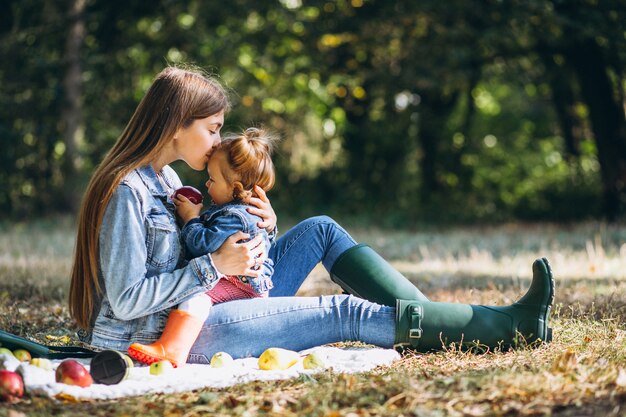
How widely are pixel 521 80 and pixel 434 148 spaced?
172cm

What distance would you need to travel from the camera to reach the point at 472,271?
6.79m

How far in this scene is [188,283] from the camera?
3.29 m

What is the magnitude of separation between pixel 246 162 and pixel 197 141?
9.0 inches

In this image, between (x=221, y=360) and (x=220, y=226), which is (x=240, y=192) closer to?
(x=220, y=226)

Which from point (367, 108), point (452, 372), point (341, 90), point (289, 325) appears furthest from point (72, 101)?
point (452, 372)

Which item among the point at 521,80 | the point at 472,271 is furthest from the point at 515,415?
the point at 521,80

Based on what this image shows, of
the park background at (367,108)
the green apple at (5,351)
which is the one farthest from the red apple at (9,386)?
the park background at (367,108)

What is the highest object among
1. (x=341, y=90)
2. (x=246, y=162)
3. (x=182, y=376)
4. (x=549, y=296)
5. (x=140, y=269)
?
(x=341, y=90)

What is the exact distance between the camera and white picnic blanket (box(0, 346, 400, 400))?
9.77 feet

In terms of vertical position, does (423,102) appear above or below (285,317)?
above

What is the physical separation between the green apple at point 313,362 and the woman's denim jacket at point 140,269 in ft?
1.63

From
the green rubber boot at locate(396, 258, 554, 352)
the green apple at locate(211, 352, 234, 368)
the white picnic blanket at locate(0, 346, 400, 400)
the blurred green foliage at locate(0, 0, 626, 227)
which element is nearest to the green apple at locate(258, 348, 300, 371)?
the white picnic blanket at locate(0, 346, 400, 400)

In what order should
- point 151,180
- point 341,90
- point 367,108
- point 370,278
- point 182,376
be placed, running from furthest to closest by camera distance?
point 341,90, point 367,108, point 370,278, point 151,180, point 182,376

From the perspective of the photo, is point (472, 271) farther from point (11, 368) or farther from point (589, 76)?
point (589, 76)
